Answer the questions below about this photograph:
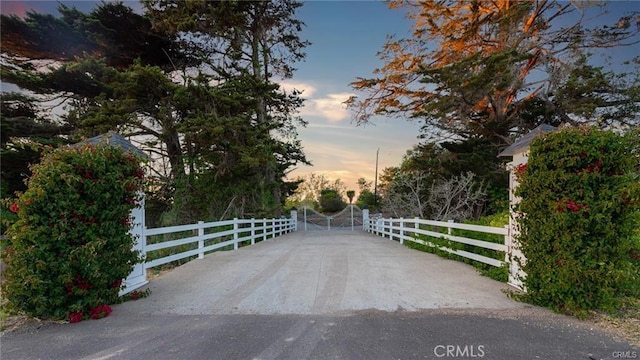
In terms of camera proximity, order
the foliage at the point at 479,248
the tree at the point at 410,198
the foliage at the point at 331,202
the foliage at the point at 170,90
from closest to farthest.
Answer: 1. the foliage at the point at 479,248
2. the foliage at the point at 170,90
3. the tree at the point at 410,198
4. the foliage at the point at 331,202

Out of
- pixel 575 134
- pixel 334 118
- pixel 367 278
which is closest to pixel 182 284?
pixel 367 278

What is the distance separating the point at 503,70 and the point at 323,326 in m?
13.3

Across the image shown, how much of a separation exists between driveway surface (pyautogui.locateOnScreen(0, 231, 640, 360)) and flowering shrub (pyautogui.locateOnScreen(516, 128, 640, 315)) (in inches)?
17.3

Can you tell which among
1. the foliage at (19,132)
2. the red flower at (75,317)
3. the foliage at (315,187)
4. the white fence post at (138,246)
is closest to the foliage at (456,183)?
the white fence post at (138,246)

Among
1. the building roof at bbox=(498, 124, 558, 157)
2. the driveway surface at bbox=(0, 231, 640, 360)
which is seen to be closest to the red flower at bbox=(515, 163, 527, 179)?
the building roof at bbox=(498, 124, 558, 157)

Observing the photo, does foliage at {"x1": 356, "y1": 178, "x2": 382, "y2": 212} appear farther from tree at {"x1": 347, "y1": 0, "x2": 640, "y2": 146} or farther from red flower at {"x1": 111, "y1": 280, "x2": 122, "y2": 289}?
red flower at {"x1": 111, "y1": 280, "x2": 122, "y2": 289}

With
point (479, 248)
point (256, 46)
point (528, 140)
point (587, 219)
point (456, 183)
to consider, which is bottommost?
point (479, 248)

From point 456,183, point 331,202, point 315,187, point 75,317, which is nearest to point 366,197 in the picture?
point 331,202

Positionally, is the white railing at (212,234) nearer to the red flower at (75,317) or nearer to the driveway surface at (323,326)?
the driveway surface at (323,326)

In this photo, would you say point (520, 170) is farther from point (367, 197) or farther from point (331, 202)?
point (367, 197)

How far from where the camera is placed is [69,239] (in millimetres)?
Answer: 3713

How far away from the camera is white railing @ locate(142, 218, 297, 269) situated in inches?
229

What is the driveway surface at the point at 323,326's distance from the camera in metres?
2.98

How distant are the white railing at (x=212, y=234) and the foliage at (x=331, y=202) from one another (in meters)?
15.7
